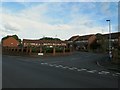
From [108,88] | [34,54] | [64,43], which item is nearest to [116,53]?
[108,88]

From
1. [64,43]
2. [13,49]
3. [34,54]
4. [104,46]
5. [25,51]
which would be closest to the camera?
[34,54]

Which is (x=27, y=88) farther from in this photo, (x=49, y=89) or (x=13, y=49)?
(x=13, y=49)

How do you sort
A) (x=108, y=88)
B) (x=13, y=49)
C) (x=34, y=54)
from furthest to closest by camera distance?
(x=13, y=49) < (x=34, y=54) < (x=108, y=88)

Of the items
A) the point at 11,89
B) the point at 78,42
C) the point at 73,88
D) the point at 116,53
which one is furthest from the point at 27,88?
the point at 78,42

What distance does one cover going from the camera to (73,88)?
10.5 meters

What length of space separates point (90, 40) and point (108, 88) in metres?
101

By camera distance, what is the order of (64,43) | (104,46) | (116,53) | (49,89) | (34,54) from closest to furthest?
(49,89)
(116,53)
(34,54)
(64,43)
(104,46)

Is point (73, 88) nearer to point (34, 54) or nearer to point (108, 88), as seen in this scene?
point (108, 88)

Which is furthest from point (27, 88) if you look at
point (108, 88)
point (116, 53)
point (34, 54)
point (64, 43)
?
point (64, 43)

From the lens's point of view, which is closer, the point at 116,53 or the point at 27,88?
the point at 27,88

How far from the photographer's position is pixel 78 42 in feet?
399

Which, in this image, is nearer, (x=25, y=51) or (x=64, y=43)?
(x=25, y=51)

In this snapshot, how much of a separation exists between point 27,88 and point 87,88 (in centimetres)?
244

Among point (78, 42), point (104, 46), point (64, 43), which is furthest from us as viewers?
point (78, 42)
